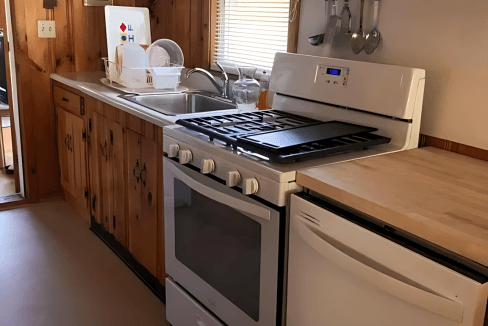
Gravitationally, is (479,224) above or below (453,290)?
above

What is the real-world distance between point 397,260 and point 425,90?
859 mm

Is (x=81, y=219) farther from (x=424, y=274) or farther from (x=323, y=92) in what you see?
(x=424, y=274)

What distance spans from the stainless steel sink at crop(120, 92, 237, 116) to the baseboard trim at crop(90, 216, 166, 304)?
80 cm

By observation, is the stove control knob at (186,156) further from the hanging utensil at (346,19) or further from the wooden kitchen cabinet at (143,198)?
the hanging utensil at (346,19)

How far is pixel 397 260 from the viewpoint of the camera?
1042 millimetres

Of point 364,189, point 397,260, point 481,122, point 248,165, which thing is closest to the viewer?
point 397,260

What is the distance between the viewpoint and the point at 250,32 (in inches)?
107

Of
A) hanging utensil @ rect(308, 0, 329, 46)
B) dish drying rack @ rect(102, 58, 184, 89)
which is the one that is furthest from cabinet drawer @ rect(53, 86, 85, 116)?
hanging utensil @ rect(308, 0, 329, 46)

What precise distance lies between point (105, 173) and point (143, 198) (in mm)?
541

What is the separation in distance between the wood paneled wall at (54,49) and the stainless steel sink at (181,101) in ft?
1.25

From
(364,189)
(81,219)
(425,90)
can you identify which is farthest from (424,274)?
(81,219)

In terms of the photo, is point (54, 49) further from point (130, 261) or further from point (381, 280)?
point (381, 280)

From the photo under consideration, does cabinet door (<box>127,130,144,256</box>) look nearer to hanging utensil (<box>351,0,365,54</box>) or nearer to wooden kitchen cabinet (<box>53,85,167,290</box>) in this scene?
wooden kitchen cabinet (<box>53,85,167,290</box>)

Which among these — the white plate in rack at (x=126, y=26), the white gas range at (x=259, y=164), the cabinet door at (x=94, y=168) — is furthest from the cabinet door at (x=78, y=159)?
the white gas range at (x=259, y=164)
